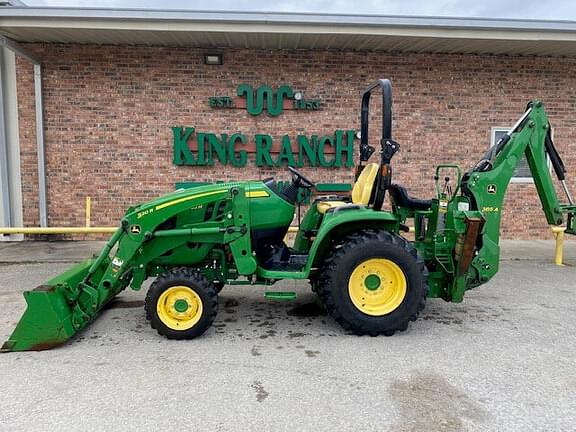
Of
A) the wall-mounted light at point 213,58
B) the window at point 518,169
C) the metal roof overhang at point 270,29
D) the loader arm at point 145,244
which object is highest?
the metal roof overhang at point 270,29

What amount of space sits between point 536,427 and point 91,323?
366cm

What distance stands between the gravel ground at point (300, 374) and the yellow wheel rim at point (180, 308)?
185 mm

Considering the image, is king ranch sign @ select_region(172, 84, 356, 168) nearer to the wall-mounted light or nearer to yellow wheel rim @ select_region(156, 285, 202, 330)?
the wall-mounted light

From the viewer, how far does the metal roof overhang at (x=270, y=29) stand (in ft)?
23.8

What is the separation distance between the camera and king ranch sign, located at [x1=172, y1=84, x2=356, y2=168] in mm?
8508

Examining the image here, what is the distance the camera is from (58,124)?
27.8 ft

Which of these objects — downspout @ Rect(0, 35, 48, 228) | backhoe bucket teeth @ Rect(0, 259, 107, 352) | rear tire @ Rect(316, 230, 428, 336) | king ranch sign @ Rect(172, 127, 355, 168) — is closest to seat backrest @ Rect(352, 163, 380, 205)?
rear tire @ Rect(316, 230, 428, 336)

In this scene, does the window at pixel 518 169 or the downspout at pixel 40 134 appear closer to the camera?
the downspout at pixel 40 134

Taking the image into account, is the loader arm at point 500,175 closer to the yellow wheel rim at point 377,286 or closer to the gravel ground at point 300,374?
the gravel ground at point 300,374

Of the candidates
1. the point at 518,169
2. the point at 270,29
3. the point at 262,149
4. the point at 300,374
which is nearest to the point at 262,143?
the point at 262,149

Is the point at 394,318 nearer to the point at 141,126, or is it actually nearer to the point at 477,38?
the point at 477,38

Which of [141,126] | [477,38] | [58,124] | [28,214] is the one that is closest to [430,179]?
[477,38]

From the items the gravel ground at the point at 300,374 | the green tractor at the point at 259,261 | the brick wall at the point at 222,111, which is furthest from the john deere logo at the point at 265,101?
the gravel ground at the point at 300,374

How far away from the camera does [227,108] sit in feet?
28.0
